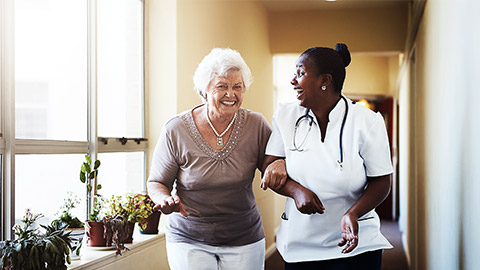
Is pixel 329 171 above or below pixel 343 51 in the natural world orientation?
below

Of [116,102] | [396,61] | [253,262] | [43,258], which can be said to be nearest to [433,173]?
[253,262]

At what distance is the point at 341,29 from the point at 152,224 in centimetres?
367

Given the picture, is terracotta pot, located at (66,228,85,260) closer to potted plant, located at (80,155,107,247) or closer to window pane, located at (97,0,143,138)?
potted plant, located at (80,155,107,247)

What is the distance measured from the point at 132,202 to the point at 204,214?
75cm

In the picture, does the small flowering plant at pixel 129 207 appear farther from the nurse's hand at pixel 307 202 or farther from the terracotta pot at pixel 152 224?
the nurse's hand at pixel 307 202

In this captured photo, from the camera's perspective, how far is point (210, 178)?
217 centimetres

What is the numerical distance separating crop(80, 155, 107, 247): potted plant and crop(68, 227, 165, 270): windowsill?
5 cm

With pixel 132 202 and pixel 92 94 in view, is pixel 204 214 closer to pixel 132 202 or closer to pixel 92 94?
pixel 132 202

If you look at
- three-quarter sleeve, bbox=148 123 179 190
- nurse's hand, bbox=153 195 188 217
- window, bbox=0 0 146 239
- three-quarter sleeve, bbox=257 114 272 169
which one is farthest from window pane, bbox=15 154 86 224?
three-quarter sleeve, bbox=257 114 272 169

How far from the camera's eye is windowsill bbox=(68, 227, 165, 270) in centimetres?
246

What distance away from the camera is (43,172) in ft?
8.32

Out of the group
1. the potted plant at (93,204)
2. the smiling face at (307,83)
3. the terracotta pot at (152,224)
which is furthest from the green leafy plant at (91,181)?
the smiling face at (307,83)

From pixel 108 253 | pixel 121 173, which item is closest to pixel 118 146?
pixel 121 173

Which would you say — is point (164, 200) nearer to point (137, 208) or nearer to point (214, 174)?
point (214, 174)
